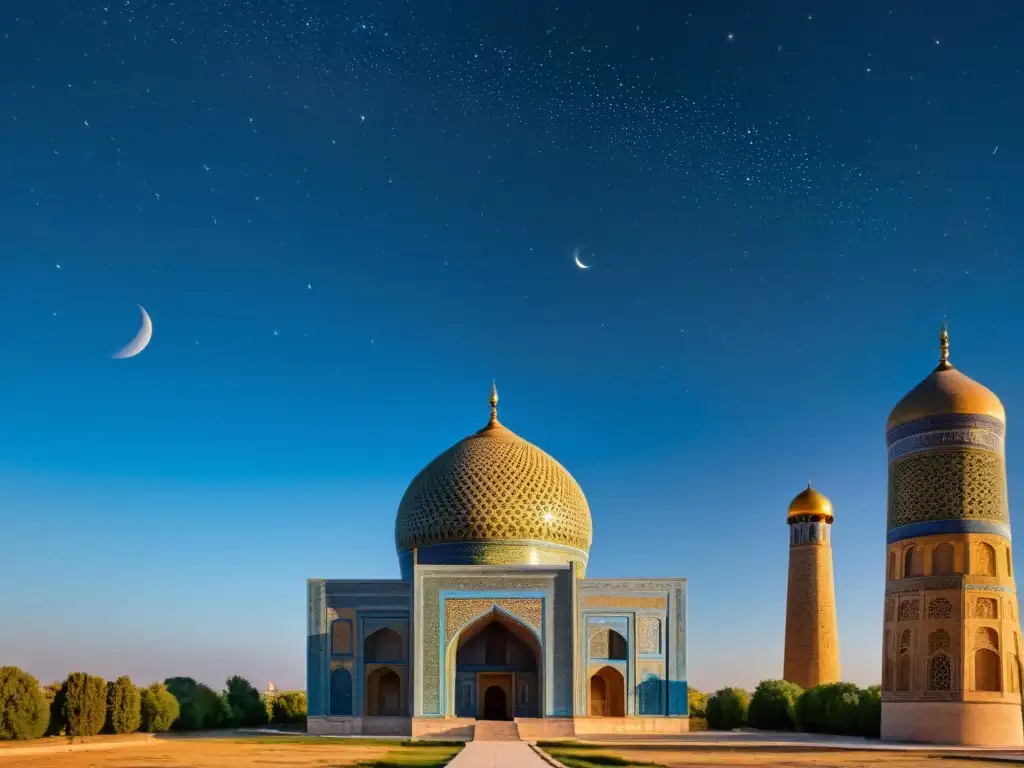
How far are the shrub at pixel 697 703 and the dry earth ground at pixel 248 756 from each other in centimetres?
1497

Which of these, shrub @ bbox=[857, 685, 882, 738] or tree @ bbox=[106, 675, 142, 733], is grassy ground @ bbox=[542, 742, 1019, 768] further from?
tree @ bbox=[106, 675, 142, 733]

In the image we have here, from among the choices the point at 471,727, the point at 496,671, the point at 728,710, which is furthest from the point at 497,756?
the point at 728,710

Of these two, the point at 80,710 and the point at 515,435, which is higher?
the point at 515,435

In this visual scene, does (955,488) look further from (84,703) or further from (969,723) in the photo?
(84,703)

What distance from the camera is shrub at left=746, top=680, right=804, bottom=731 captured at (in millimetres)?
22234

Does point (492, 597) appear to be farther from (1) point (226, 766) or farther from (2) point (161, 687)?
(1) point (226, 766)

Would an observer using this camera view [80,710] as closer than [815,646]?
Yes

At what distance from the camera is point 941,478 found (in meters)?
17.4

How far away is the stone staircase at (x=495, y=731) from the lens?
17.6 m

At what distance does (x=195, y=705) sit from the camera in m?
20.7

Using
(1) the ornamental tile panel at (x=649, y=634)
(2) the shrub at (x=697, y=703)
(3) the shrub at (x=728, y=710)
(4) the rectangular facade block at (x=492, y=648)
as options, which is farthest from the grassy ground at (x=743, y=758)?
(2) the shrub at (x=697, y=703)

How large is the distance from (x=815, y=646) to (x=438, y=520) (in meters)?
9.19

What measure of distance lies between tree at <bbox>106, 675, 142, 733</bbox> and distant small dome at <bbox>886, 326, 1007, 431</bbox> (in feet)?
43.6

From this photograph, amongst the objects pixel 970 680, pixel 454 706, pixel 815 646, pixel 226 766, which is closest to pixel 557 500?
pixel 454 706
